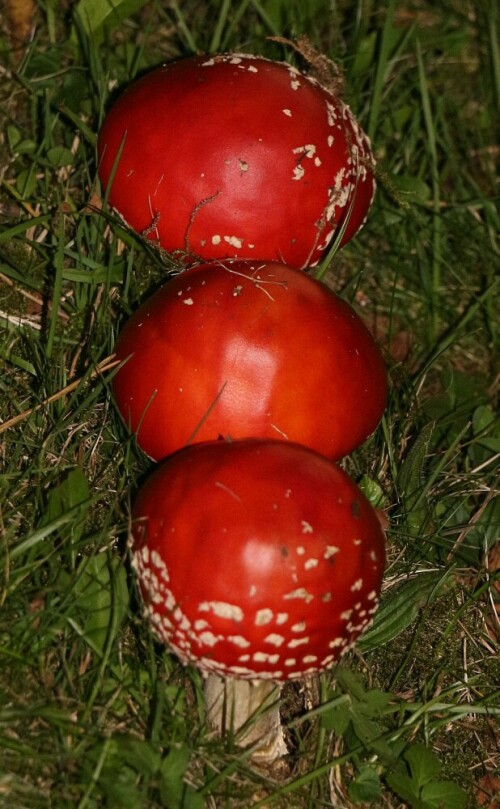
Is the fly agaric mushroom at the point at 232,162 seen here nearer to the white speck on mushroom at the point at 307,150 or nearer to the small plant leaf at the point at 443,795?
the white speck on mushroom at the point at 307,150

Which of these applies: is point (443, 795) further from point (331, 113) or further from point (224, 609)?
point (331, 113)

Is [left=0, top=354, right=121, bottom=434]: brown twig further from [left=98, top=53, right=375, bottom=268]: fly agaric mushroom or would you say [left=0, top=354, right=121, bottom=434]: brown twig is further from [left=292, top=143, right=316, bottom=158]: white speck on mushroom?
[left=292, top=143, right=316, bottom=158]: white speck on mushroom

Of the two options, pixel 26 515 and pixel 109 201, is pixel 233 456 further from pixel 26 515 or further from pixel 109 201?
pixel 109 201

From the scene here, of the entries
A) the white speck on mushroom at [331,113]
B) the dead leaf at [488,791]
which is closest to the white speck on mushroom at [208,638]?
the dead leaf at [488,791]

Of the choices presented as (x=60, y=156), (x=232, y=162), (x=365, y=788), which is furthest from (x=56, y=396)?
(x=365, y=788)

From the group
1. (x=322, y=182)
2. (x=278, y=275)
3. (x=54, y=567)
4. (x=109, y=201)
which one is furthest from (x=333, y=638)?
(x=109, y=201)

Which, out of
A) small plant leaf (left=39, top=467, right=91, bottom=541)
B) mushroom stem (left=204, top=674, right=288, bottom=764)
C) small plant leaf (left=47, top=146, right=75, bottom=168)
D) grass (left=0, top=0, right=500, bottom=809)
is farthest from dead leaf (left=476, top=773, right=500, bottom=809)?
small plant leaf (left=47, top=146, right=75, bottom=168)
